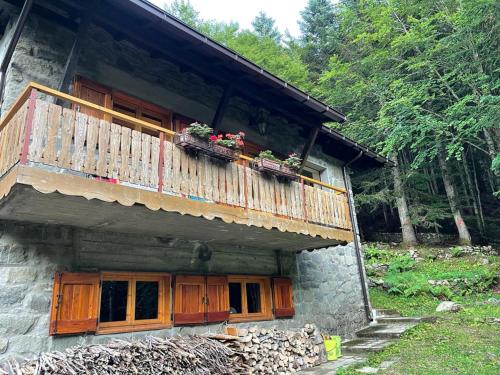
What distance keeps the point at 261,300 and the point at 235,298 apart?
0.71 meters

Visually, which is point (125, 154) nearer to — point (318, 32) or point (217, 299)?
point (217, 299)

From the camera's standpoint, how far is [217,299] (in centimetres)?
693

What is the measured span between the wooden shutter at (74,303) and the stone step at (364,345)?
569 cm

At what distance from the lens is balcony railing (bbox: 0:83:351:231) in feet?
13.3

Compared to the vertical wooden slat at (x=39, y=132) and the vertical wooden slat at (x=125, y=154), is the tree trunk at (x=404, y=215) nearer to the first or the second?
the vertical wooden slat at (x=125, y=154)

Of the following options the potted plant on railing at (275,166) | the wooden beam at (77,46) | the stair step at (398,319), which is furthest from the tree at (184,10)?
the stair step at (398,319)

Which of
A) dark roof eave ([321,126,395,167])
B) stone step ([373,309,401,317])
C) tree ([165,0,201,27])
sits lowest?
stone step ([373,309,401,317])

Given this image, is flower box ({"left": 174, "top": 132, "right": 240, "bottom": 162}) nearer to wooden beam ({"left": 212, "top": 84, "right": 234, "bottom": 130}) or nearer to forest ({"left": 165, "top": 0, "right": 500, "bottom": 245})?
wooden beam ({"left": 212, "top": 84, "right": 234, "bottom": 130})

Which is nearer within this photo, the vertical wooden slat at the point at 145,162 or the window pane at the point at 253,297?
the vertical wooden slat at the point at 145,162

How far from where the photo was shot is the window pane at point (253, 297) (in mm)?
7844

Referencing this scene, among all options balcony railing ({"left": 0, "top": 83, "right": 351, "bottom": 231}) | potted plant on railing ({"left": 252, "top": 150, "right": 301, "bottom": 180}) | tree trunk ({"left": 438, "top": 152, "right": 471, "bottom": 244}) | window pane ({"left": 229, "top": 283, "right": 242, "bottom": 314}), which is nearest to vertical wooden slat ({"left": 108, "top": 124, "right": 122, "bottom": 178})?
balcony railing ({"left": 0, "top": 83, "right": 351, "bottom": 231})

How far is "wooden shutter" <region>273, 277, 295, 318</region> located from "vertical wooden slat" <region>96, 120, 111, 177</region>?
494 centimetres

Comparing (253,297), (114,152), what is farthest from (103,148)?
(253,297)

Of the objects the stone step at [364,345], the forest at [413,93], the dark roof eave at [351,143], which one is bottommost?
the stone step at [364,345]
